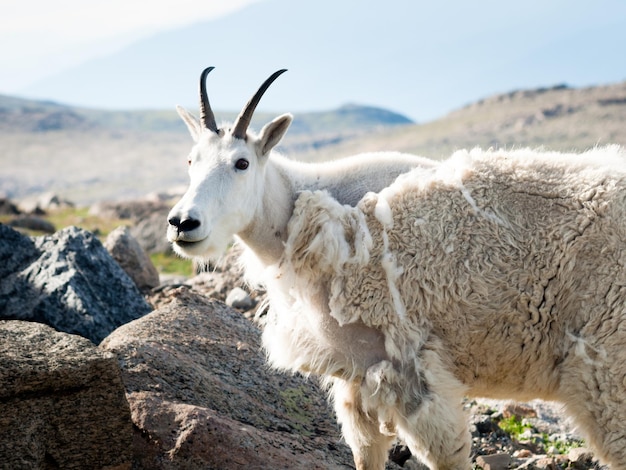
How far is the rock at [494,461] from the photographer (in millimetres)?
6695

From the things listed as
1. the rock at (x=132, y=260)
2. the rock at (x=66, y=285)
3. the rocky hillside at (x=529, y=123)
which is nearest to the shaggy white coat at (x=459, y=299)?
the rock at (x=66, y=285)

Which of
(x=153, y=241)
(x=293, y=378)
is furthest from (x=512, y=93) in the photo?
(x=293, y=378)

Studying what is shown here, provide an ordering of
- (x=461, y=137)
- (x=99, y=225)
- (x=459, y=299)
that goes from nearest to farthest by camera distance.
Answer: (x=459, y=299) < (x=99, y=225) < (x=461, y=137)

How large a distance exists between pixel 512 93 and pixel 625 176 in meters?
170

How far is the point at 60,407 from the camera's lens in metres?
5.14

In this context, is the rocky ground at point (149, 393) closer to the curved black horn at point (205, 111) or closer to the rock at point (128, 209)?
the curved black horn at point (205, 111)

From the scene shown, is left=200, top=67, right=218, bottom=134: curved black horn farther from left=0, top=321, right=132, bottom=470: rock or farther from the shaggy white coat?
left=0, top=321, right=132, bottom=470: rock

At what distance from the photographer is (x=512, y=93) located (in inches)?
6599

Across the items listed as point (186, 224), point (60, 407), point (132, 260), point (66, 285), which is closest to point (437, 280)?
point (186, 224)

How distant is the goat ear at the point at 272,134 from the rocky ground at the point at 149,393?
1.11 meters

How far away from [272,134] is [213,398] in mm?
2217

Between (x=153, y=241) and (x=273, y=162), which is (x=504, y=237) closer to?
(x=273, y=162)

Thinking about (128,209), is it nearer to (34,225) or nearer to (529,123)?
(34,225)

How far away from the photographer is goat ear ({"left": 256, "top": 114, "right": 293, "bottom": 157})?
19.3 feet
